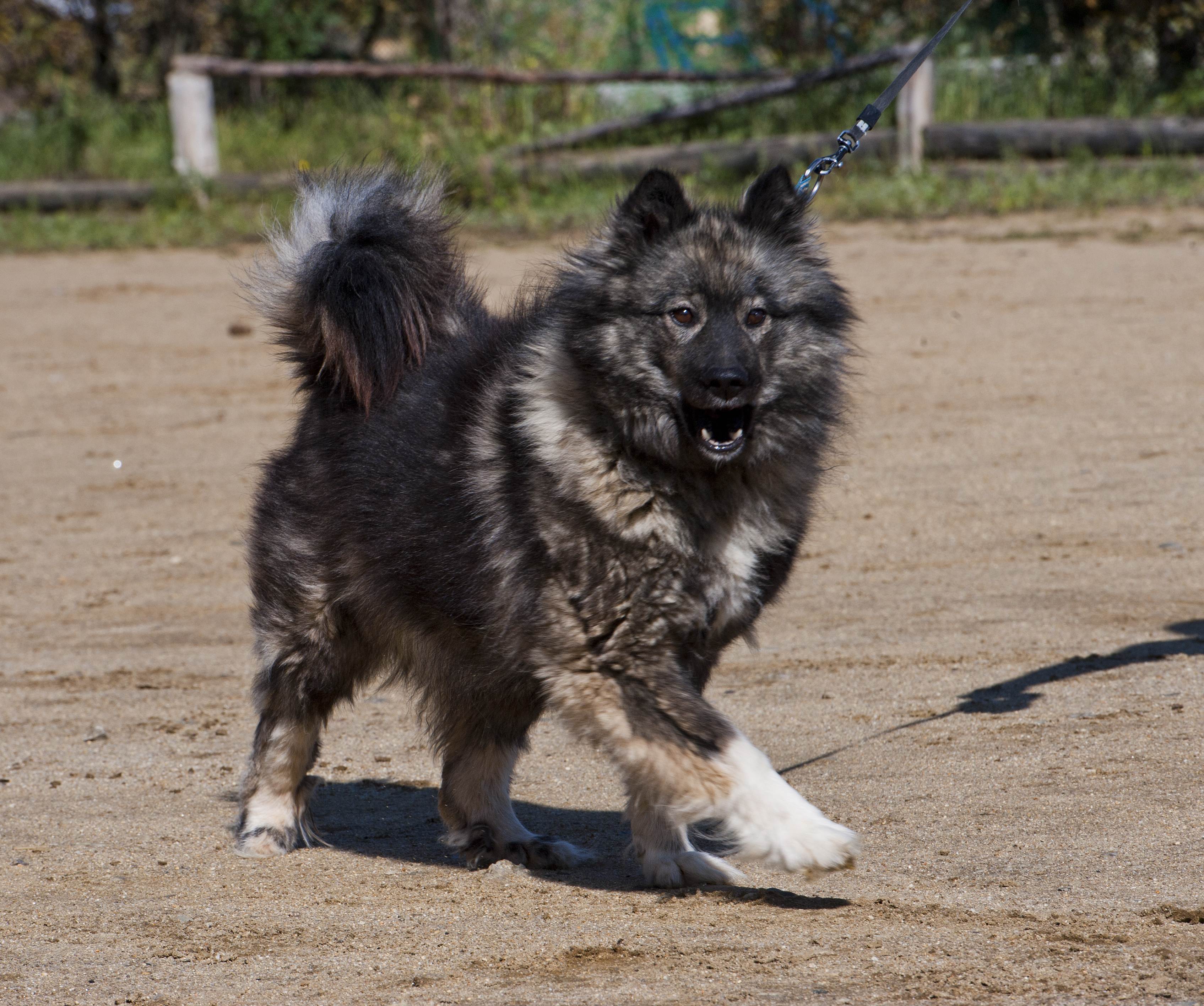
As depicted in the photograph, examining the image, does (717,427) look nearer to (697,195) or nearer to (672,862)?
(672,862)

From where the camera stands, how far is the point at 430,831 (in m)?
4.60

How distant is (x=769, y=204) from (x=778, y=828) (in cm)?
156

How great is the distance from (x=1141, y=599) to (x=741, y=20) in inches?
500

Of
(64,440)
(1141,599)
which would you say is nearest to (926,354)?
(1141,599)

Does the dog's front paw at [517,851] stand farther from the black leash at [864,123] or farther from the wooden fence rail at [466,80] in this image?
the wooden fence rail at [466,80]

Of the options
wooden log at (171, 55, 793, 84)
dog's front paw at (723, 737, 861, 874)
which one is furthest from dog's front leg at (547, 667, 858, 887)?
wooden log at (171, 55, 793, 84)

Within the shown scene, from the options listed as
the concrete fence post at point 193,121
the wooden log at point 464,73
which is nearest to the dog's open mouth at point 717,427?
the wooden log at point 464,73

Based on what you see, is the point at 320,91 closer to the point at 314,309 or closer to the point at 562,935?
the point at 314,309

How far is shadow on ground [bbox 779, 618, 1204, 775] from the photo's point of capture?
4.85m

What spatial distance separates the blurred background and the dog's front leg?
922cm

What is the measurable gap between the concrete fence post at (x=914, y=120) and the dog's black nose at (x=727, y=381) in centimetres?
1001

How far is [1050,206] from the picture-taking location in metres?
12.1

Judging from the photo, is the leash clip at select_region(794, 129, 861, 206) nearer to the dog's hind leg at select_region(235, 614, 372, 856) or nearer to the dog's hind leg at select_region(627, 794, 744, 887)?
the dog's hind leg at select_region(627, 794, 744, 887)

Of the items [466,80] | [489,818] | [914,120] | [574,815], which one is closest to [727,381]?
[489,818]
